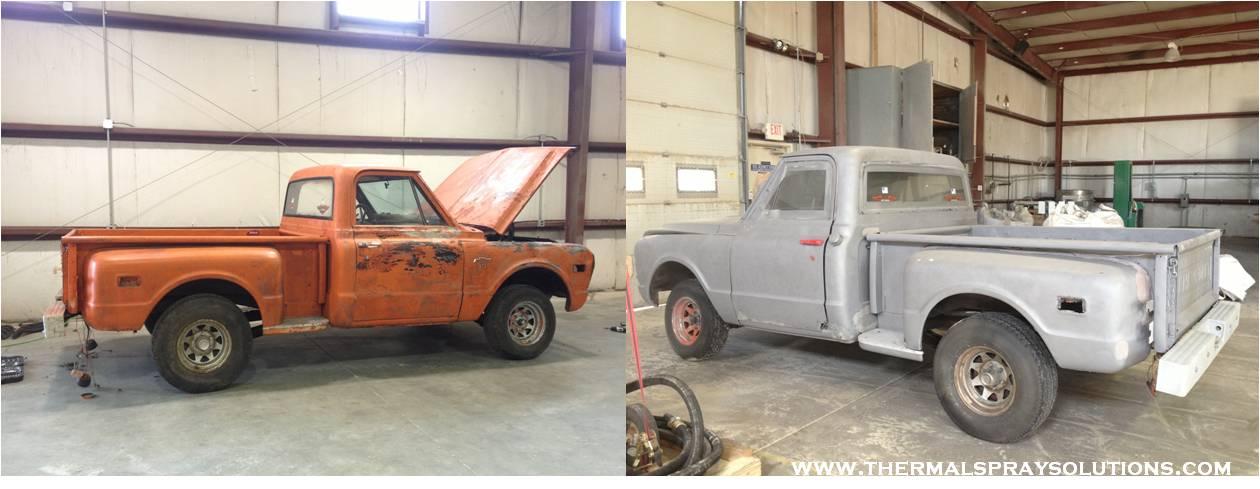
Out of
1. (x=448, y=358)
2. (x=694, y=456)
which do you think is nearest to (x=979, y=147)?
(x=448, y=358)

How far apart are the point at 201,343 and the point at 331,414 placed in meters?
1.10

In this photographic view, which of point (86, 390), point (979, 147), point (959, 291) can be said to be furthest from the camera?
point (979, 147)

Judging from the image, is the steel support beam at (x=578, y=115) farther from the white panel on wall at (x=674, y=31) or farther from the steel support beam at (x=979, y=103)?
the steel support beam at (x=979, y=103)

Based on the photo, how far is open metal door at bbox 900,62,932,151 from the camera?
10.9 m

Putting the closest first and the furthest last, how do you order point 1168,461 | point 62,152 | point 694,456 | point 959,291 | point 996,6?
point 694,456
point 1168,461
point 959,291
point 62,152
point 996,6

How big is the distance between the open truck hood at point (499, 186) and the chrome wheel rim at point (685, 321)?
1.36 metres

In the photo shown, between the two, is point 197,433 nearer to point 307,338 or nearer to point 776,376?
point 307,338

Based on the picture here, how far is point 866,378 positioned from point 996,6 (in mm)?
12605

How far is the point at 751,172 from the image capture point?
9.06m

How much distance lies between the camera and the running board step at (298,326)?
4.96m

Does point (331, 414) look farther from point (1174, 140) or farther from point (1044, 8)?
point (1174, 140)

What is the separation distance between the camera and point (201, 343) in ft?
15.6

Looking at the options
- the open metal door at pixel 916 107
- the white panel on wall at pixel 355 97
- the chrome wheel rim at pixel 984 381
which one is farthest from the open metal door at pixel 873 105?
the chrome wheel rim at pixel 984 381

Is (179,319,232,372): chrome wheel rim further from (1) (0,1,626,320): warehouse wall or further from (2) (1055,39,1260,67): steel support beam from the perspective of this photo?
(2) (1055,39,1260,67): steel support beam
